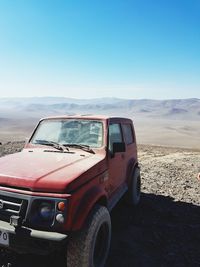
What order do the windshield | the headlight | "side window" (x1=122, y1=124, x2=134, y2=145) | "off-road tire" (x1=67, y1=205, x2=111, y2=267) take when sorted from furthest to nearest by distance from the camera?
"side window" (x1=122, y1=124, x2=134, y2=145)
the windshield
"off-road tire" (x1=67, y1=205, x2=111, y2=267)
the headlight

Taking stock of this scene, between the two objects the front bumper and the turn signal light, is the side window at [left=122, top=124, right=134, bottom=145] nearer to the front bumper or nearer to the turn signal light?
the turn signal light

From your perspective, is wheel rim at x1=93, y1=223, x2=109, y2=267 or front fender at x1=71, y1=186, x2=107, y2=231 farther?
wheel rim at x1=93, y1=223, x2=109, y2=267

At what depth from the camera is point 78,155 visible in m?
4.07

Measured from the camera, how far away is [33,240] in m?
→ 2.86

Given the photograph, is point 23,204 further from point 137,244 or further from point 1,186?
point 137,244

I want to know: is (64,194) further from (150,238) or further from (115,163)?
(150,238)

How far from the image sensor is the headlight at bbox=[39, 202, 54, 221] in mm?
2905

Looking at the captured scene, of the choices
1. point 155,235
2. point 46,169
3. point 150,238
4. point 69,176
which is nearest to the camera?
point 69,176

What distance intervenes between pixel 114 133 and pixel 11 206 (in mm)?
2380

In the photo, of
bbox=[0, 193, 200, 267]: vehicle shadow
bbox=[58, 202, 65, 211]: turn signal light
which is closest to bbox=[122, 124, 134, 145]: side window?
bbox=[0, 193, 200, 267]: vehicle shadow

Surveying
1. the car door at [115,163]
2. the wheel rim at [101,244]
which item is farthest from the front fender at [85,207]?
the car door at [115,163]

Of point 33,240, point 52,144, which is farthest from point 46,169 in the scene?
point 52,144

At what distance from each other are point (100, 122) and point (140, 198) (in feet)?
9.25

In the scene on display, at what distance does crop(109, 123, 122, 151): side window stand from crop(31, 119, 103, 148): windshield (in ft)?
0.62
